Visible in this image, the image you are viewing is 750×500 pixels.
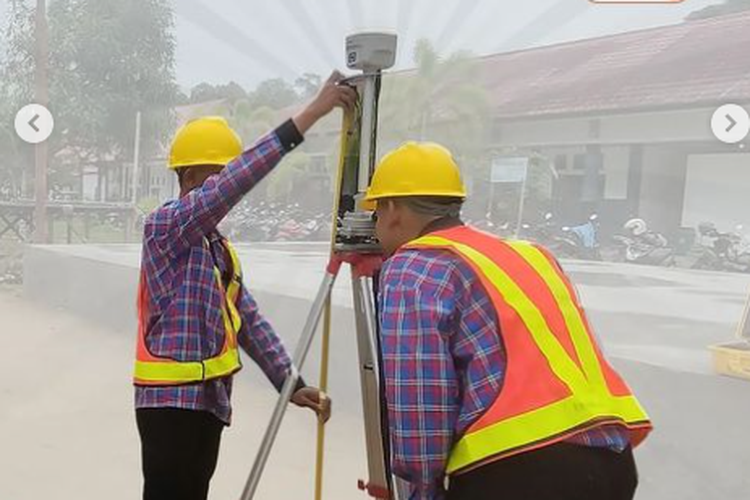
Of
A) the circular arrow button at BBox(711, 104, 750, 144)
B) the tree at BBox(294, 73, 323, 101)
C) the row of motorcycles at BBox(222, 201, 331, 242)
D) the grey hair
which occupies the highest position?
the tree at BBox(294, 73, 323, 101)

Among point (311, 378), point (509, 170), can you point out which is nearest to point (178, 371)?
point (509, 170)

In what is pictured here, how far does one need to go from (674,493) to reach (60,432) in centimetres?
206

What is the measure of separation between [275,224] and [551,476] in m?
2.33

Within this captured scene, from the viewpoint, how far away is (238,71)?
9.97 feet

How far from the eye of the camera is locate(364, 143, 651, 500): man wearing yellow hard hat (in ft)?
3.09

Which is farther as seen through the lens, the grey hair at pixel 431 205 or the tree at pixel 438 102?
the tree at pixel 438 102

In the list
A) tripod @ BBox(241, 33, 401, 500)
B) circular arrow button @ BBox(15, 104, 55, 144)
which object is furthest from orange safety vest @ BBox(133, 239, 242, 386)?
circular arrow button @ BBox(15, 104, 55, 144)

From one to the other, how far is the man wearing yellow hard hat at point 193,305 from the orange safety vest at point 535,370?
0.40 m

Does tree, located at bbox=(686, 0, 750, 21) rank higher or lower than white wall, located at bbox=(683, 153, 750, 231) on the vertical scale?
higher

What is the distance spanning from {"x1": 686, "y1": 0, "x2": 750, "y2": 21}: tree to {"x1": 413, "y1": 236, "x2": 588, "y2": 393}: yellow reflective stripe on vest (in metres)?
1.63

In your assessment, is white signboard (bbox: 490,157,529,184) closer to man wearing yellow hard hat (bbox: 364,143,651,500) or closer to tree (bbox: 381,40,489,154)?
tree (bbox: 381,40,489,154)

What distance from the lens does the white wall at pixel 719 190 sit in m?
2.23

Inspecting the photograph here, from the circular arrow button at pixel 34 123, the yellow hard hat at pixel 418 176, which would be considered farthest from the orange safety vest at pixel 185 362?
the circular arrow button at pixel 34 123

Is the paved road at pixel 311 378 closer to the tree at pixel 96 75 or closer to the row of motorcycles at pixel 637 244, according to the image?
the row of motorcycles at pixel 637 244
